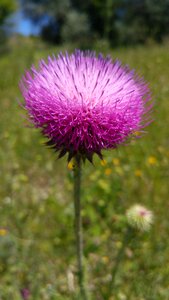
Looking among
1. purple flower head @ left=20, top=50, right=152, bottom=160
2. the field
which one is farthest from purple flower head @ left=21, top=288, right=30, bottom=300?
purple flower head @ left=20, top=50, right=152, bottom=160

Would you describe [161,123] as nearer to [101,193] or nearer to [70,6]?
[101,193]

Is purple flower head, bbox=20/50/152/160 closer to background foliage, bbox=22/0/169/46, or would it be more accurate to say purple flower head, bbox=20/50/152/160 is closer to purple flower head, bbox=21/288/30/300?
purple flower head, bbox=21/288/30/300

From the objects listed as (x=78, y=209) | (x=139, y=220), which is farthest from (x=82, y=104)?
(x=139, y=220)

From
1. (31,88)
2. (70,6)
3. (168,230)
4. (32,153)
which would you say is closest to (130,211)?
(168,230)

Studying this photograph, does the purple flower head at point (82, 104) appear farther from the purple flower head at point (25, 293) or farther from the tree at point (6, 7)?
the tree at point (6, 7)

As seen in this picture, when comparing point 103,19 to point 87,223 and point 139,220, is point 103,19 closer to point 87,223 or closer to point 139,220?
point 87,223

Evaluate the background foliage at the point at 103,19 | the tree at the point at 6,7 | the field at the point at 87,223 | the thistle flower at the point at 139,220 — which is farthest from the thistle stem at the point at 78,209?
the tree at the point at 6,7
